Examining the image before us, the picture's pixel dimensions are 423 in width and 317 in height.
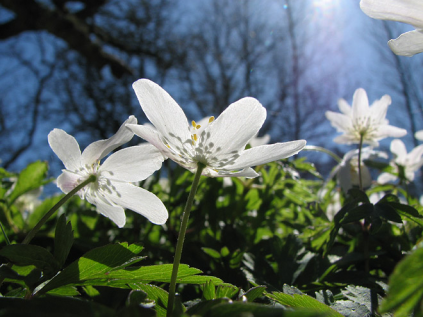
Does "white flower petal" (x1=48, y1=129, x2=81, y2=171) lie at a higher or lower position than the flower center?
lower

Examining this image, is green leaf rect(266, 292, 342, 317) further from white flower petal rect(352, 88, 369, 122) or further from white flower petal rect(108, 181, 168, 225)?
white flower petal rect(352, 88, 369, 122)

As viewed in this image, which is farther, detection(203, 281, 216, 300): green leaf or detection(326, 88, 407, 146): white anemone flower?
detection(326, 88, 407, 146): white anemone flower

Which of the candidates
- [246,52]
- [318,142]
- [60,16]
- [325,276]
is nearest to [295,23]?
[246,52]

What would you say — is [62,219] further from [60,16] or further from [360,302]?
[60,16]

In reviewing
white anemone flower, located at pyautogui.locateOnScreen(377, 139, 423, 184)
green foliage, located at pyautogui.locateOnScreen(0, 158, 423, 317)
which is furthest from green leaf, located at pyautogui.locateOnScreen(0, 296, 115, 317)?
white anemone flower, located at pyautogui.locateOnScreen(377, 139, 423, 184)

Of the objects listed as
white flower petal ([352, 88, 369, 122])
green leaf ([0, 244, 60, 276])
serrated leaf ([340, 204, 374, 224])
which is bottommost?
green leaf ([0, 244, 60, 276])

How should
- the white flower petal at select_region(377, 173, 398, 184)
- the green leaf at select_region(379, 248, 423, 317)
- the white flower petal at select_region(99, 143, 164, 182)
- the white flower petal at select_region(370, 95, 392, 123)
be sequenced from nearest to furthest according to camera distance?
the green leaf at select_region(379, 248, 423, 317) → the white flower petal at select_region(99, 143, 164, 182) → the white flower petal at select_region(370, 95, 392, 123) → the white flower petal at select_region(377, 173, 398, 184)
